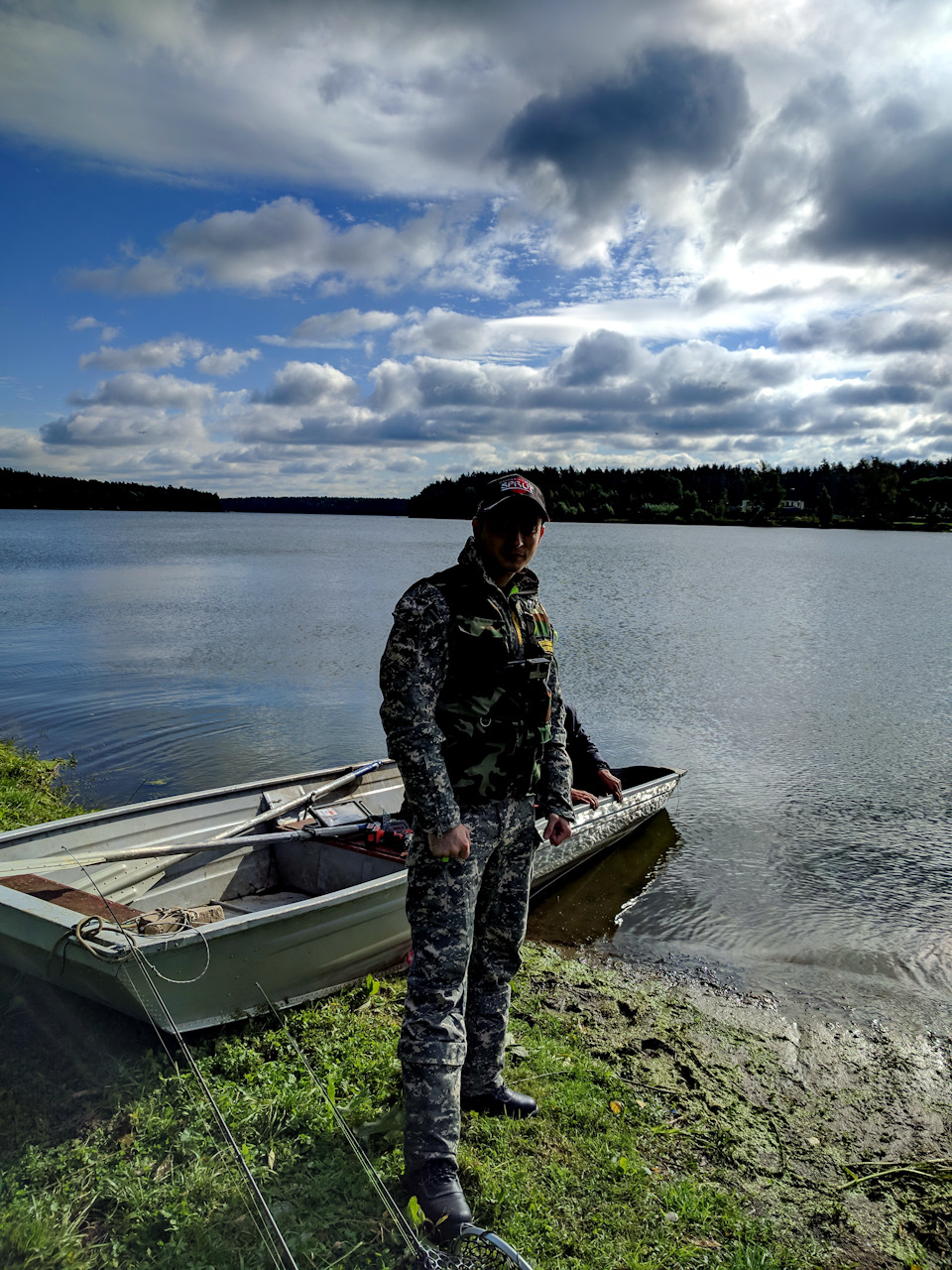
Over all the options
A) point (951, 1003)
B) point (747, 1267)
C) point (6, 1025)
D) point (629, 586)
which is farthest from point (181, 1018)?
point (629, 586)

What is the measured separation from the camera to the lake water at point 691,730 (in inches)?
293

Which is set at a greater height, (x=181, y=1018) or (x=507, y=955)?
(x=507, y=955)

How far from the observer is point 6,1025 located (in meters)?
4.41

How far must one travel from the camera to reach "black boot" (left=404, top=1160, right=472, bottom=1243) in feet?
10.0

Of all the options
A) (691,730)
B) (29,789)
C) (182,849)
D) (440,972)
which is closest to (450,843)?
(440,972)

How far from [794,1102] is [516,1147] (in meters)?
2.00

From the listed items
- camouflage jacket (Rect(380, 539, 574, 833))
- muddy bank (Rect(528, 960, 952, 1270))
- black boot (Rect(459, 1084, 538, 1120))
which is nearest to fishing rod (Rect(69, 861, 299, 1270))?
black boot (Rect(459, 1084, 538, 1120))

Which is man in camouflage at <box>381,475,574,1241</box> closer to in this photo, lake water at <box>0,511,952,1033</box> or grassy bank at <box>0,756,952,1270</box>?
grassy bank at <box>0,756,952,1270</box>

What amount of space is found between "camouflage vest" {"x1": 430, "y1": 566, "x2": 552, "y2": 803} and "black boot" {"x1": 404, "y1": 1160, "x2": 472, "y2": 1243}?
1.41m

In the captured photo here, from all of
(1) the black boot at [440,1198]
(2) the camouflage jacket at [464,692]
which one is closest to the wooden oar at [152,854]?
(1) the black boot at [440,1198]

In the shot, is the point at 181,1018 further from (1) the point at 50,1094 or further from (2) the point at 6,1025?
(2) the point at 6,1025

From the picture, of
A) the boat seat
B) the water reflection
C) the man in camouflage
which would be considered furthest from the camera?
the water reflection

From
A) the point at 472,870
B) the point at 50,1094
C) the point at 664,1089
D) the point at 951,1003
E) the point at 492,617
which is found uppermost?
the point at 492,617

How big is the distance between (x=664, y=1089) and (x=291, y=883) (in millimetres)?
3233
